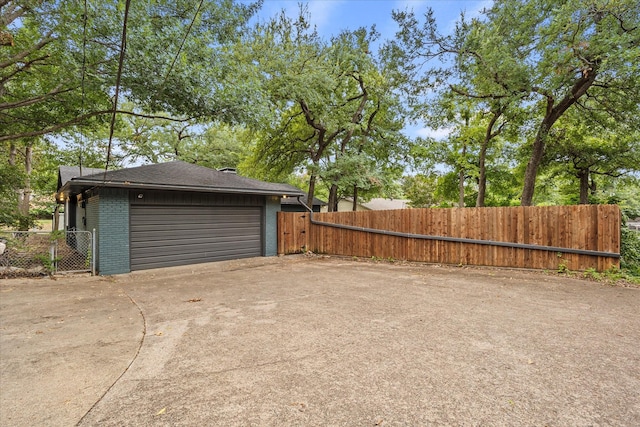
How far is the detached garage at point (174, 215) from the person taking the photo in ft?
24.6

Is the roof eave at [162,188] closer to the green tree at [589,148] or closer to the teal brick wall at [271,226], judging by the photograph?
the teal brick wall at [271,226]

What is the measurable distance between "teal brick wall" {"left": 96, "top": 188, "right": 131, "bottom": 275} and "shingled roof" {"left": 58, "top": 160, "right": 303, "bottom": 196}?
1.42 ft

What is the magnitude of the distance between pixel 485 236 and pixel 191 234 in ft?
26.6

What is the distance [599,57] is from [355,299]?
26.3 ft

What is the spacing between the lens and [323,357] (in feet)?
9.33

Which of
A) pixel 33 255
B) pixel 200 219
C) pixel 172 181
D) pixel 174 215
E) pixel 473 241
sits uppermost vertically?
pixel 172 181

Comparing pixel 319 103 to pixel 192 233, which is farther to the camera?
pixel 319 103

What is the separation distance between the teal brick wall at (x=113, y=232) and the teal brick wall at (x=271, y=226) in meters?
4.15

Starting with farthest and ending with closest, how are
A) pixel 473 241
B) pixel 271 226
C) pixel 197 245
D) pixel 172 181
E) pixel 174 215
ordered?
pixel 271 226 < pixel 197 245 < pixel 174 215 < pixel 172 181 < pixel 473 241

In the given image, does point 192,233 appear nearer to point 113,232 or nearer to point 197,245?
point 197,245

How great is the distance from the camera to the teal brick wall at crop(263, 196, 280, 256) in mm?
10555

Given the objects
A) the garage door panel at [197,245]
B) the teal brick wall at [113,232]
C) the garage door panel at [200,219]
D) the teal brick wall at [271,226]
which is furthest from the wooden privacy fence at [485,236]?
the teal brick wall at [113,232]

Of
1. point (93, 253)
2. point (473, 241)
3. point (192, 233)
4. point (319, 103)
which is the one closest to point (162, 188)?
point (192, 233)

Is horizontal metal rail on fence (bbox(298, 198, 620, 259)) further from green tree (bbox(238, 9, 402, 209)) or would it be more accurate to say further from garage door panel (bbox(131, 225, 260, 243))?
green tree (bbox(238, 9, 402, 209))
